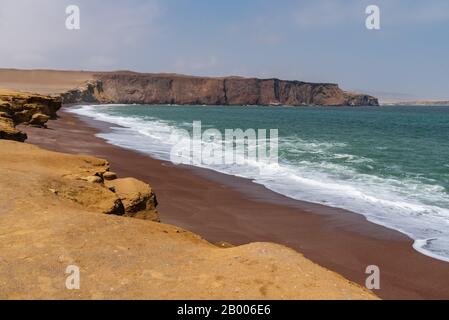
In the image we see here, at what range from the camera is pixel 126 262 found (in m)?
5.70

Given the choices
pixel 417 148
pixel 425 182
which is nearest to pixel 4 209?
pixel 425 182

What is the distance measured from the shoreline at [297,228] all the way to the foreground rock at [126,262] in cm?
354

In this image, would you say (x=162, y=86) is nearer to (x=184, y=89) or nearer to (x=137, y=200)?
(x=184, y=89)

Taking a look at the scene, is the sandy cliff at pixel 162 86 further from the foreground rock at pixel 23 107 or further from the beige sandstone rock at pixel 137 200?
the beige sandstone rock at pixel 137 200

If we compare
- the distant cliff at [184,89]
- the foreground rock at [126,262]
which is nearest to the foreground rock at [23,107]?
A: the foreground rock at [126,262]

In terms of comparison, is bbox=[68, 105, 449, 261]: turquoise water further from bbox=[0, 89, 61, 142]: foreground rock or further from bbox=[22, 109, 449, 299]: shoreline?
bbox=[0, 89, 61, 142]: foreground rock

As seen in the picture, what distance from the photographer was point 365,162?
2472 cm

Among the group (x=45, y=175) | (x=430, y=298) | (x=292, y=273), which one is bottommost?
(x=430, y=298)

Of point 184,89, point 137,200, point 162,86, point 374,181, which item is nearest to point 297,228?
point 137,200

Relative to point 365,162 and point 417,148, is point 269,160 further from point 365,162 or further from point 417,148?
point 417,148

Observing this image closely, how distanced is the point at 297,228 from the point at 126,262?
23.7 ft

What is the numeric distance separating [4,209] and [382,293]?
675 centimetres

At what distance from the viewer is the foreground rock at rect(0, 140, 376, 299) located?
4945mm

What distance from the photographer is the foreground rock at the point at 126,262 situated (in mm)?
4945
